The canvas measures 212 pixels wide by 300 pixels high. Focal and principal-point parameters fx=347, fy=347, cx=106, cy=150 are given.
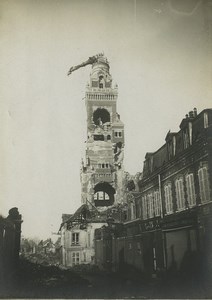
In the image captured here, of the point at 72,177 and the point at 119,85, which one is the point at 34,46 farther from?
the point at 72,177

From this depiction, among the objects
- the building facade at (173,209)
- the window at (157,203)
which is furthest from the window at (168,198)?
the window at (157,203)

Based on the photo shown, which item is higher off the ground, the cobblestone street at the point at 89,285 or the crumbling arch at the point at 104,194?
the crumbling arch at the point at 104,194

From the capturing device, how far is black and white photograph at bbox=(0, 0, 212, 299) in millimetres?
6109

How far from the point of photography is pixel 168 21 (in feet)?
23.9

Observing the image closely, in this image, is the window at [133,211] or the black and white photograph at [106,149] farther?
the window at [133,211]

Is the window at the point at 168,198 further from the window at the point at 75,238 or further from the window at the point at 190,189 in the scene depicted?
the window at the point at 75,238

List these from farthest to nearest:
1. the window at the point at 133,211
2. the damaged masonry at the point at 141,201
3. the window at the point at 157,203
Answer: the window at the point at 133,211 → the window at the point at 157,203 → the damaged masonry at the point at 141,201

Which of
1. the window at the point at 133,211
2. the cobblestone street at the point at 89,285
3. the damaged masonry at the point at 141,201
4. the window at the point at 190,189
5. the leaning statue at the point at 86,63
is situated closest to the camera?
the cobblestone street at the point at 89,285

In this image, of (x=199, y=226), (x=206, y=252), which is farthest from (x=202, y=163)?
(x=206, y=252)

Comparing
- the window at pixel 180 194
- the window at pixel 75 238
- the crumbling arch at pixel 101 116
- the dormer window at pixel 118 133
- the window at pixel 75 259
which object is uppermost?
the crumbling arch at pixel 101 116

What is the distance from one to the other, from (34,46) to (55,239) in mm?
3932

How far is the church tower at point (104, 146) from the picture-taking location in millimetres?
6934

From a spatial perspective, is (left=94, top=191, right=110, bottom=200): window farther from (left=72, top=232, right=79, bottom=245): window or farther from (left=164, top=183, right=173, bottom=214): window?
(left=164, top=183, right=173, bottom=214): window

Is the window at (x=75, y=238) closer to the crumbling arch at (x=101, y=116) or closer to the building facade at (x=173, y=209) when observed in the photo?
the building facade at (x=173, y=209)
